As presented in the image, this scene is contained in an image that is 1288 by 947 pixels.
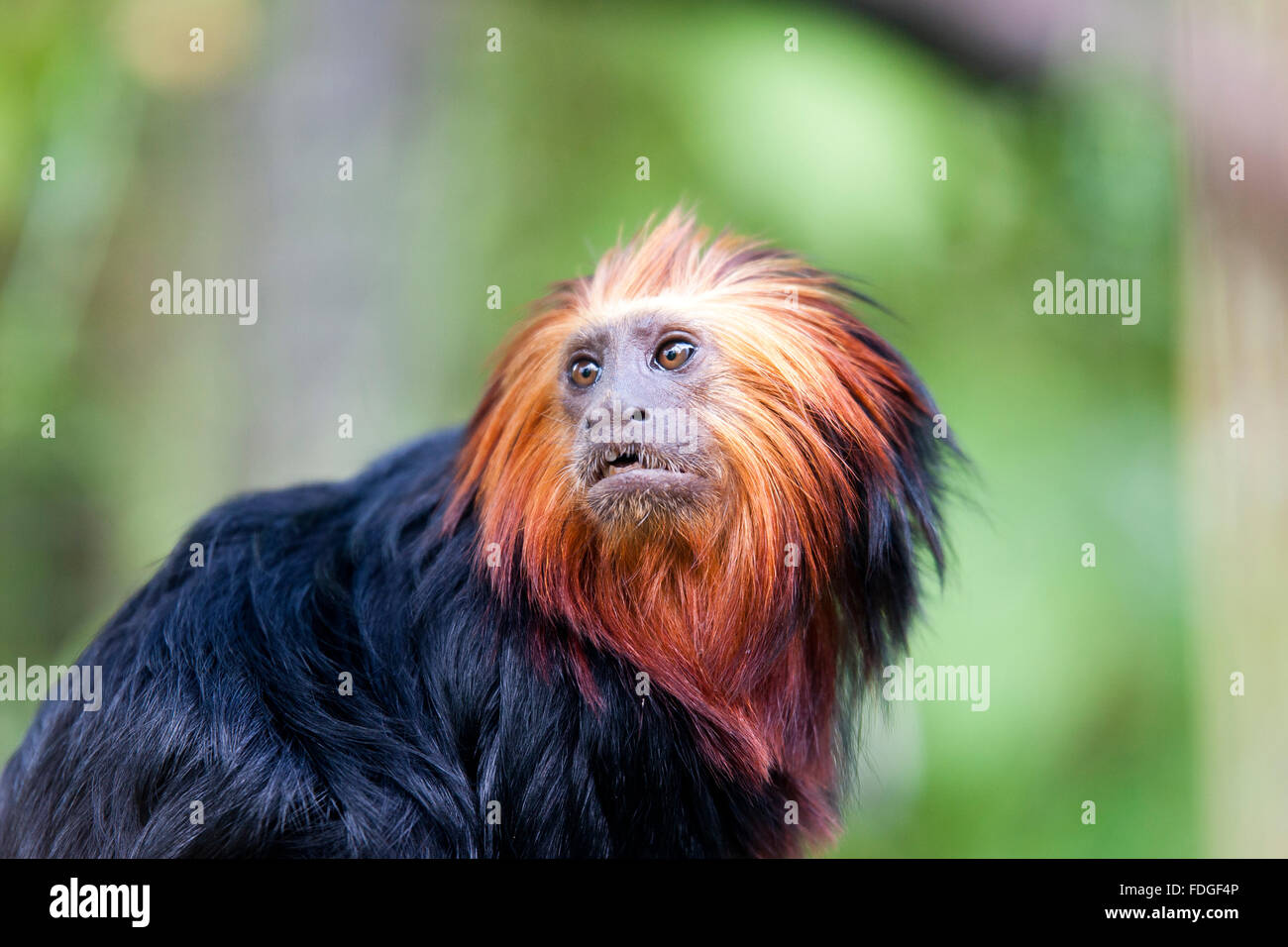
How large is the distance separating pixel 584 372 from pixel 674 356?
153mm

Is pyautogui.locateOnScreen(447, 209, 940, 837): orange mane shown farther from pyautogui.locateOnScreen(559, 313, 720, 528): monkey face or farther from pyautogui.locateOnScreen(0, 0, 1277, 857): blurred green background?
pyautogui.locateOnScreen(0, 0, 1277, 857): blurred green background

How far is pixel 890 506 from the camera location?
1.86 metres

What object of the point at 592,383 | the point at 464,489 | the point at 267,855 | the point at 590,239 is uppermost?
the point at 590,239

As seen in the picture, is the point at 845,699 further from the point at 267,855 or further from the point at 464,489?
the point at 267,855

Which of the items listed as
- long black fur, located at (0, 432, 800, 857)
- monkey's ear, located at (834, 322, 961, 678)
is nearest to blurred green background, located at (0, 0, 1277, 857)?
monkey's ear, located at (834, 322, 961, 678)

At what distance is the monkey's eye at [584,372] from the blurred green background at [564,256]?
1.11 m

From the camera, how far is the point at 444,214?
3.26 m

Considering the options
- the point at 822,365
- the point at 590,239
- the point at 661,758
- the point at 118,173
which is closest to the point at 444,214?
the point at 590,239

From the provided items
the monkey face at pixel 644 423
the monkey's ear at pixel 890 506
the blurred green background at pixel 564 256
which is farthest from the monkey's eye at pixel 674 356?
the blurred green background at pixel 564 256

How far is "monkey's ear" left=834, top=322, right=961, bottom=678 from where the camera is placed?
6.02 feet

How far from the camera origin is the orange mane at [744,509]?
1.76 m

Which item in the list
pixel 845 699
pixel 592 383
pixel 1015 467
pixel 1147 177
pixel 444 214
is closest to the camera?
pixel 592 383

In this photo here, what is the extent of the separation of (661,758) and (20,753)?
1.20m

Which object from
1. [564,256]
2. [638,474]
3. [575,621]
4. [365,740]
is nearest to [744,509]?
[638,474]
